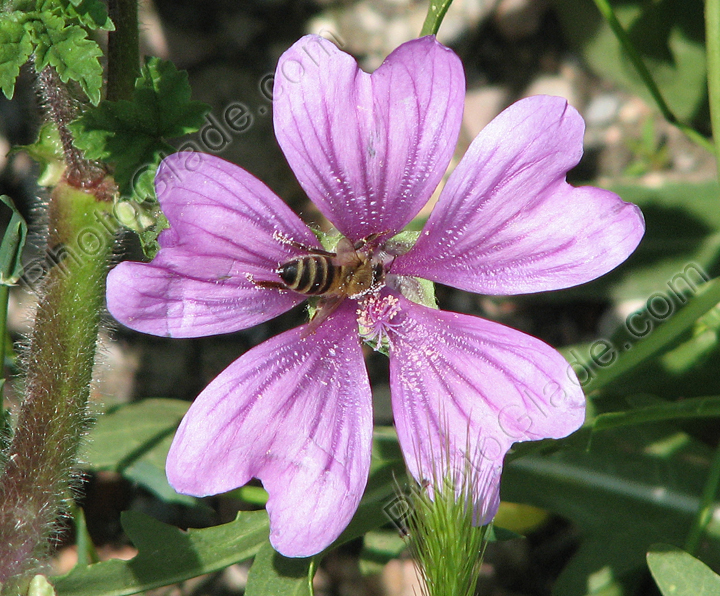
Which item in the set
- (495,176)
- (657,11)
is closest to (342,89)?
(495,176)

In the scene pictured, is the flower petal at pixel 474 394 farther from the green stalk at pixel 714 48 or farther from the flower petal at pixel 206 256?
the green stalk at pixel 714 48

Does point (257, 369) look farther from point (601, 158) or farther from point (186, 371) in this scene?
point (601, 158)

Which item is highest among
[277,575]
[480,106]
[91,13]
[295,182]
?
[91,13]

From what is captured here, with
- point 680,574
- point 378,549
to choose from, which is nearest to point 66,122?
point 378,549

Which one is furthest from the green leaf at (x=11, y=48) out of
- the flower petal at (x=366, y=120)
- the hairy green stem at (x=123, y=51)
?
the flower petal at (x=366, y=120)

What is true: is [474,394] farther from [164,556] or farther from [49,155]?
[49,155]

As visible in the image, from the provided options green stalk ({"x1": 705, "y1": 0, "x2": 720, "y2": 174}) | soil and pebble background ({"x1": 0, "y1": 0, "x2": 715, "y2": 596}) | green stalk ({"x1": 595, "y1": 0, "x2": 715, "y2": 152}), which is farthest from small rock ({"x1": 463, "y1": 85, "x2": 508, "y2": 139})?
green stalk ({"x1": 705, "y1": 0, "x2": 720, "y2": 174})
